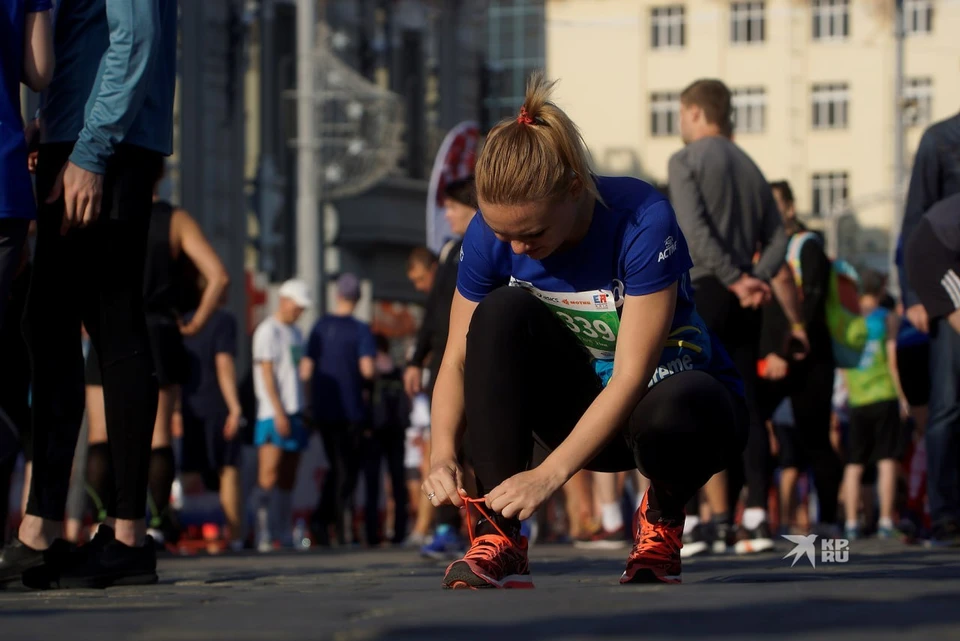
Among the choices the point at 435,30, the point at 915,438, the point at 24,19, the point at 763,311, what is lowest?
the point at 915,438

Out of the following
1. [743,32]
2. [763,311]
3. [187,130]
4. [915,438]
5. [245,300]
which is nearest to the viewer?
[763,311]

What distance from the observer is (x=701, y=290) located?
8.43 m

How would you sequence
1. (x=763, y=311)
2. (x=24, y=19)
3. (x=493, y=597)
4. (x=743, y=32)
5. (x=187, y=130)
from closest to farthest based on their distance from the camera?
(x=493, y=597), (x=24, y=19), (x=763, y=311), (x=187, y=130), (x=743, y=32)

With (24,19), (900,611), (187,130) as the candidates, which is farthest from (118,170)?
(187,130)

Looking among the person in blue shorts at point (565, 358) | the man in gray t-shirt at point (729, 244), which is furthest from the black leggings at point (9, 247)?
the man in gray t-shirt at point (729, 244)

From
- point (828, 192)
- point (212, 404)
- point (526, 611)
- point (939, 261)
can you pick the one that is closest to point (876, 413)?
point (212, 404)

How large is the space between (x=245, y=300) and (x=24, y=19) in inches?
1026

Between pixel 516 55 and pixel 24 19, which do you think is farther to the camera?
pixel 516 55

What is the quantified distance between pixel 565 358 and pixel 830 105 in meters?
61.8

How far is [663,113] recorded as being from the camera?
221 ft

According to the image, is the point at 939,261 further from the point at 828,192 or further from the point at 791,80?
the point at 791,80

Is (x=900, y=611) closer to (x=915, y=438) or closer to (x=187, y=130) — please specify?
(x=915, y=438)

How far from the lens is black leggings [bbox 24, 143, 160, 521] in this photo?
5.66 m

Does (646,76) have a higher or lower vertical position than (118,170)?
higher
